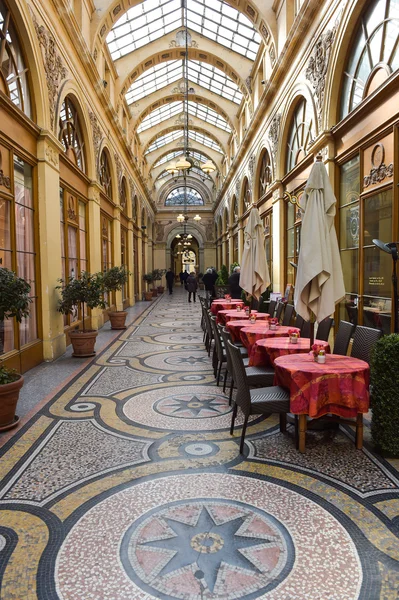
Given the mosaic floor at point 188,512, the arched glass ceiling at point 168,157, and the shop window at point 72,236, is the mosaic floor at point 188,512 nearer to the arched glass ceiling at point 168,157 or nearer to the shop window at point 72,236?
the shop window at point 72,236

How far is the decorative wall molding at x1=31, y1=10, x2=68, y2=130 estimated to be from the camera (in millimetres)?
5926

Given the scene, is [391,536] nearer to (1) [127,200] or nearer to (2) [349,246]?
(2) [349,246]

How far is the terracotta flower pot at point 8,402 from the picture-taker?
3495 mm

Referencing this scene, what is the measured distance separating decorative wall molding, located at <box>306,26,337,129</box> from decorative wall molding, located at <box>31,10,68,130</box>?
14.5ft

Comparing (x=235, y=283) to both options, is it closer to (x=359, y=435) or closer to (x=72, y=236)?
(x=72, y=236)

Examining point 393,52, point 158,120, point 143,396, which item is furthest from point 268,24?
point 158,120

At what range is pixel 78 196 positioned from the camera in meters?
8.46

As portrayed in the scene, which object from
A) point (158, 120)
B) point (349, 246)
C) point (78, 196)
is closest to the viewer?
point (349, 246)

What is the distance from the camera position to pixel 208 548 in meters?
2.01

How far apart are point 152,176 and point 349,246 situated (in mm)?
23726

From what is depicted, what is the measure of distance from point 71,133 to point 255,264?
470 cm

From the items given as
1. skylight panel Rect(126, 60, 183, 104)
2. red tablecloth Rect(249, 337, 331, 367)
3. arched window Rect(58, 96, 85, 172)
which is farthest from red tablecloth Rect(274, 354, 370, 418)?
skylight panel Rect(126, 60, 183, 104)

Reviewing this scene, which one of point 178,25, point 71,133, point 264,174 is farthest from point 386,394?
point 178,25

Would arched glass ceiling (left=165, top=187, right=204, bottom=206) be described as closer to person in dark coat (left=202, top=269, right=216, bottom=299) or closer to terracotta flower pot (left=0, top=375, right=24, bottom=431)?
person in dark coat (left=202, top=269, right=216, bottom=299)
